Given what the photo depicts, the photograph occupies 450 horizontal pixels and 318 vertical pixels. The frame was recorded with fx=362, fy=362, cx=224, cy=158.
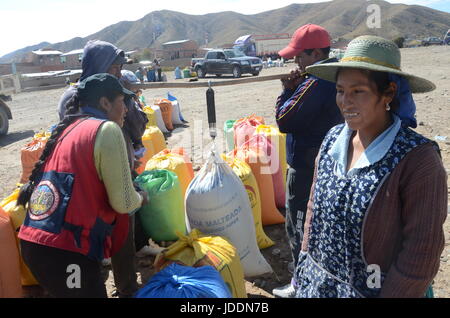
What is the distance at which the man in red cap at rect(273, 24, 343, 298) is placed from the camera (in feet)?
6.53

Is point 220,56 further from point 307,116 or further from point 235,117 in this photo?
point 307,116

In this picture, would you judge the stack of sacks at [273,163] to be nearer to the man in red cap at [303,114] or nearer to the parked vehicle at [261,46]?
the man in red cap at [303,114]

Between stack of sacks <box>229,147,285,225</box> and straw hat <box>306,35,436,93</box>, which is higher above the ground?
straw hat <box>306,35,436,93</box>

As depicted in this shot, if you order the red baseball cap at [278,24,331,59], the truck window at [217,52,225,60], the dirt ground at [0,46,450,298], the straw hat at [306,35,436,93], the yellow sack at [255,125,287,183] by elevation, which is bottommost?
the dirt ground at [0,46,450,298]

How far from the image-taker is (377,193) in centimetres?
108

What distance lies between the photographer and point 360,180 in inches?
44.7

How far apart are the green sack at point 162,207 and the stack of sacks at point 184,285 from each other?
1056 millimetres

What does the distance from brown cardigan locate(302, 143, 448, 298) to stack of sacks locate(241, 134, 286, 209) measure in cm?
207

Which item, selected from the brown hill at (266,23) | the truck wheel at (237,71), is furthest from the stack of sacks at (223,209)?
the brown hill at (266,23)

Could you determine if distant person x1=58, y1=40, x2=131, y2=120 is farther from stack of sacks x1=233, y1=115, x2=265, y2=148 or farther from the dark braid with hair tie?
stack of sacks x1=233, y1=115, x2=265, y2=148

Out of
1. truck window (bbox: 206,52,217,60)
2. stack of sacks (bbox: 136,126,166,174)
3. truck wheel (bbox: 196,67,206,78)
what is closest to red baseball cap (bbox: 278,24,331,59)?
stack of sacks (bbox: 136,126,166,174)

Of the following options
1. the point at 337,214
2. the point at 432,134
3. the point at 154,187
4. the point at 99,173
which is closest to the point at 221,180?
the point at 154,187

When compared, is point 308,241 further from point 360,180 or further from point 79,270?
point 79,270

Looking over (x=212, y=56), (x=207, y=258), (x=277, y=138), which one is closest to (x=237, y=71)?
(x=212, y=56)
